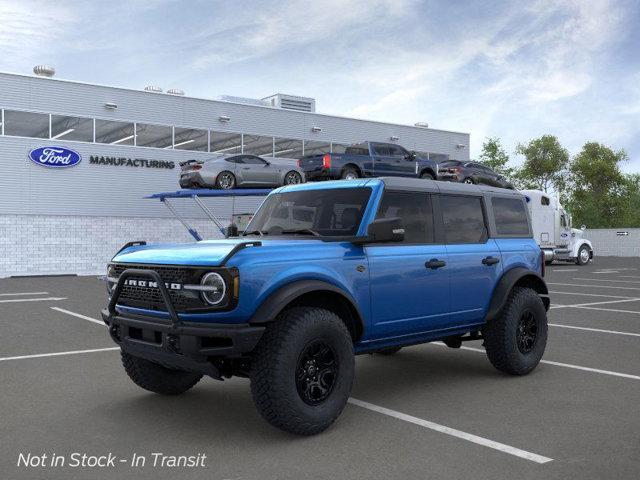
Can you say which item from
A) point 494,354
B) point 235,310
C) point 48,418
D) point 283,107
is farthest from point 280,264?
point 283,107

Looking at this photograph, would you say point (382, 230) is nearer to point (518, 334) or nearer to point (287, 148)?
point (518, 334)

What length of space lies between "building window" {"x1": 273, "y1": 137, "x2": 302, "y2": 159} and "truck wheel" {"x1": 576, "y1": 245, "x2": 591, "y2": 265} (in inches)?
589

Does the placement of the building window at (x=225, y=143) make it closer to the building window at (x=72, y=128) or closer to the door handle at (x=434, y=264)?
the building window at (x=72, y=128)

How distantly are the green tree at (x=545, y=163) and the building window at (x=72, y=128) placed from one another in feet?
182

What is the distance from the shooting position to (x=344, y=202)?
5770mm

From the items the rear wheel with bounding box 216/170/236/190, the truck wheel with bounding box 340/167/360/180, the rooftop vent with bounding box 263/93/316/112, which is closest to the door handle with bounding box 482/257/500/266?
the truck wheel with bounding box 340/167/360/180

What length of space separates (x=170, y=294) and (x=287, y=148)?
2894 centimetres

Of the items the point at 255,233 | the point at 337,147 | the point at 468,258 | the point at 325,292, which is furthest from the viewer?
the point at 337,147

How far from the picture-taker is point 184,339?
4.43 metres

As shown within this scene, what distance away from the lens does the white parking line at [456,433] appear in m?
4.24

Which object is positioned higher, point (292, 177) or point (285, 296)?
point (292, 177)

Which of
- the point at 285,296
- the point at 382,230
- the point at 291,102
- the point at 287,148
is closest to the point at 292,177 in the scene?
the point at 287,148

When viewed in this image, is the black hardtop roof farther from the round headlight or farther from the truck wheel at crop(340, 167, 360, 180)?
the truck wheel at crop(340, 167, 360, 180)

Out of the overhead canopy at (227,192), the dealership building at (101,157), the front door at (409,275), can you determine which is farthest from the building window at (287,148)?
the front door at (409,275)
